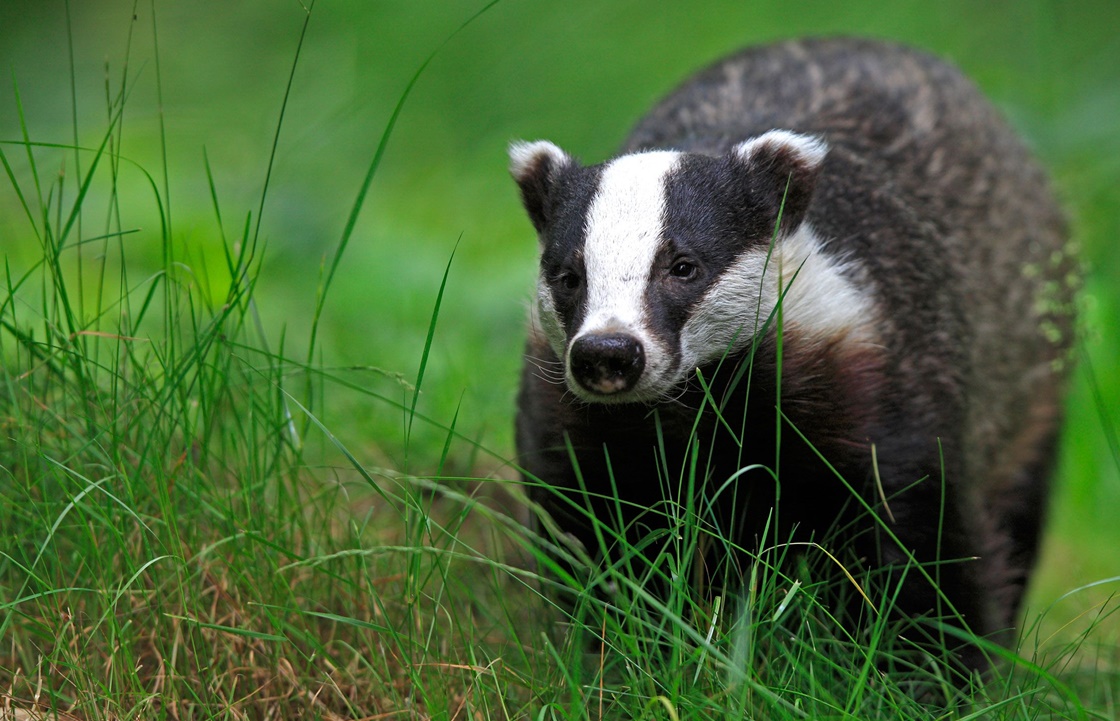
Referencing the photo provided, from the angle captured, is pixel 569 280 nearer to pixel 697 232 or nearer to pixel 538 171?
pixel 697 232

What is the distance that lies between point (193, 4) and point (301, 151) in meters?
3.03

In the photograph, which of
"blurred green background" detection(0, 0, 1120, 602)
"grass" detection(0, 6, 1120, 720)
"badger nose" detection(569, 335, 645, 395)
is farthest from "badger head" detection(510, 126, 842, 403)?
"blurred green background" detection(0, 0, 1120, 602)

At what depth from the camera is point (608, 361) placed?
9.39ft

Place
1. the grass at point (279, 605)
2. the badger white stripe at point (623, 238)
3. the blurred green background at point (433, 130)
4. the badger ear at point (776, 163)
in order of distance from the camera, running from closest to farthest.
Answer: the grass at point (279, 605) < the badger white stripe at point (623, 238) < the badger ear at point (776, 163) < the blurred green background at point (433, 130)

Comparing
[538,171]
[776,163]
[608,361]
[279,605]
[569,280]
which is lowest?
[279,605]

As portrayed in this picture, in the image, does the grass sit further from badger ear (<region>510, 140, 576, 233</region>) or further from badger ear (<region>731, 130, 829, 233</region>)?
badger ear (<region>731, 130, 829, 233</region>)

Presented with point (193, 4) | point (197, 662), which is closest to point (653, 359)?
point (197, 662)

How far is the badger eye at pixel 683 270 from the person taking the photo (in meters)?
3.13

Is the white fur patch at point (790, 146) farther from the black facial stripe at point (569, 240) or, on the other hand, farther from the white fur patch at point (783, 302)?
the black facial stripe at point (569, 240)

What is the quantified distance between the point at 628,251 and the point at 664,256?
3.7 inches

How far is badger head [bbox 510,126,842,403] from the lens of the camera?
2.95 meters

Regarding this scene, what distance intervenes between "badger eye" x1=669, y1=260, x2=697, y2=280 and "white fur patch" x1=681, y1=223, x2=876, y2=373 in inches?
2.5

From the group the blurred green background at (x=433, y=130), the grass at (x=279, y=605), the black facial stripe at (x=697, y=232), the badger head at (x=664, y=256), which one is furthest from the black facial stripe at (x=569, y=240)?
the blurred green background at (x=433, y=130)

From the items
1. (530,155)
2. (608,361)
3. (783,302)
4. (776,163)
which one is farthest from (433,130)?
(608,361)
